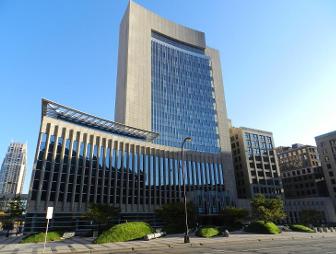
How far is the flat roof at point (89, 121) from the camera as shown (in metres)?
57.3

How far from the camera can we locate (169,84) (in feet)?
307

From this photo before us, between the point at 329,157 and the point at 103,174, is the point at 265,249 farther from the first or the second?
the point at 329,157

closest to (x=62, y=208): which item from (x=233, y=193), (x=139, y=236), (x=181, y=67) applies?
(x=139, y=236)

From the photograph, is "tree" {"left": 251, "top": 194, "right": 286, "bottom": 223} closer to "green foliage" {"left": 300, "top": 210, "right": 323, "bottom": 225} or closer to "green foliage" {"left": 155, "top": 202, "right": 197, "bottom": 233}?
"green foliage" {"left": 155, "top": 202, "right": 197, "bottom": 233}

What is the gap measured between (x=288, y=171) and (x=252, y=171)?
4199cm

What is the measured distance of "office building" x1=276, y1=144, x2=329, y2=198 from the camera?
11306 centimetres

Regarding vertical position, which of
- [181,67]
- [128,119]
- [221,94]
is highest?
[181,67]

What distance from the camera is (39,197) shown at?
163 ft

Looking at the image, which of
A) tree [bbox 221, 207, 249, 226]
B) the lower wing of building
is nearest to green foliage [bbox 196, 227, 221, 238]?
tree [bbox 221, 207, 249, 226]

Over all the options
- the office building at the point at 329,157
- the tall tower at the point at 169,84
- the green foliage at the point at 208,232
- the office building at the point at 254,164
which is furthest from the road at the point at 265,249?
the office building at the point at 329,157

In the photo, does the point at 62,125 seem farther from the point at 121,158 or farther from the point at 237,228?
the point at 237,228

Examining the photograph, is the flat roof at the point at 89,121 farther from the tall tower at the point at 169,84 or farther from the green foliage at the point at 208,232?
the green foliage at the point at 208,232

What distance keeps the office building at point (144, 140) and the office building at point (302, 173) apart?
173 ft

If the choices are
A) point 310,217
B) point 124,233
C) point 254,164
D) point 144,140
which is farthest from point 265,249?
point 254,164
